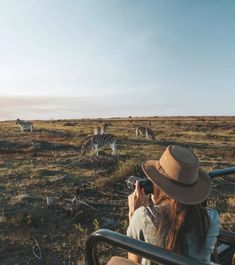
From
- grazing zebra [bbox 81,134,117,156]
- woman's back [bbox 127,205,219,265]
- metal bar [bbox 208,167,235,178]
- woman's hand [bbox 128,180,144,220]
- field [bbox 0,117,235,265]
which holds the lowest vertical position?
field [bbox 0,117,235,265]

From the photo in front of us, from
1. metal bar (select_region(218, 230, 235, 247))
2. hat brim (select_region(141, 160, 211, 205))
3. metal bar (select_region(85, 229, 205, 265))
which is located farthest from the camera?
metal bar (select_region(218, 230, 235, 247))

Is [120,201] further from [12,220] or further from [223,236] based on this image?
[223,236]

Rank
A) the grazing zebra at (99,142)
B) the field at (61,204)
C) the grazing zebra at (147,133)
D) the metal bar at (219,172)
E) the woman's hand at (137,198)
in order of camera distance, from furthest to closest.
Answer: the grazing zebra at (147,133)
the grazing zebra at (99,142)
the field at (61,204)
the metal bar at (219,172)
the woman's hand at (137,198)

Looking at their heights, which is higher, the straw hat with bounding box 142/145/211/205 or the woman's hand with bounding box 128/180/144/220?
the straw hat with bounding box 142/145/211/205

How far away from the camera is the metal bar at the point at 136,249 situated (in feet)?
6.31

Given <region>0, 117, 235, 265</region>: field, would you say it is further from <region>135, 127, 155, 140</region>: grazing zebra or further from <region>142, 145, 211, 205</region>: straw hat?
<region>135, 127, 155, 140</region>: grazing zebra

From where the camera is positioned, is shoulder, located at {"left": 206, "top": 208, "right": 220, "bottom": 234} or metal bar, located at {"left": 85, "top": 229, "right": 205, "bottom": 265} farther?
shoulder, located at {"left": 206, "top": 208, "right": 220, "bottom": 234}

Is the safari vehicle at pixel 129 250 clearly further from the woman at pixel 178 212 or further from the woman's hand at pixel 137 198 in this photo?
the woman's hand at pixel 137 198

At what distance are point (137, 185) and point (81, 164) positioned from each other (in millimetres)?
12641

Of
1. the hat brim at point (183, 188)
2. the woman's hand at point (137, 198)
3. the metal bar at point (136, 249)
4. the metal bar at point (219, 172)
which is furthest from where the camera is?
the metal bar at point (219, 172)

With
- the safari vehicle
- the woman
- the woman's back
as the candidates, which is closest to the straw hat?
the woman

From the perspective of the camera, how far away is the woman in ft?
8.55

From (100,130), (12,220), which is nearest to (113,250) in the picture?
(12,220)

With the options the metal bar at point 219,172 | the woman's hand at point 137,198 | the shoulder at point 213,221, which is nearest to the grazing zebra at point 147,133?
the metal bar at point 219,172
